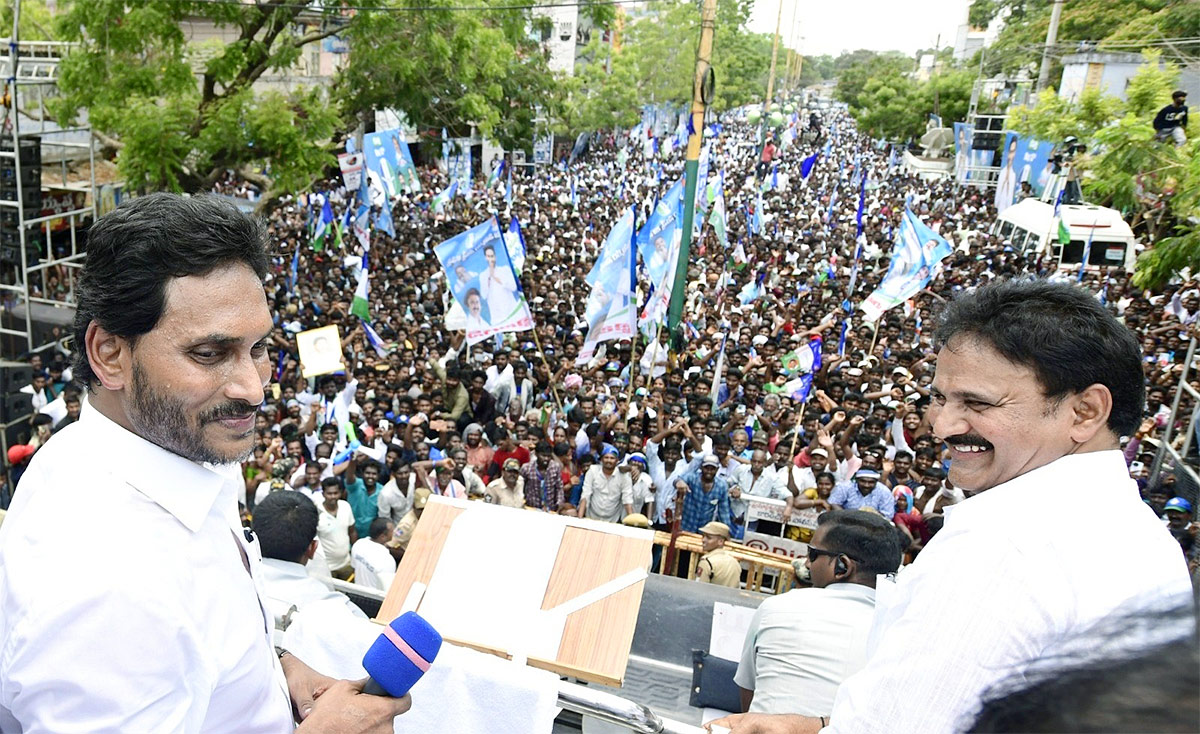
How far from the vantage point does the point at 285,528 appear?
3.76m

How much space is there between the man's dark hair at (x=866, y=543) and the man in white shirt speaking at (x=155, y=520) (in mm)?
2017

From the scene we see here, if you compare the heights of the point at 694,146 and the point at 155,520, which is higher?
the point at 694,146

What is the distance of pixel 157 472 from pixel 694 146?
1013 centimetres

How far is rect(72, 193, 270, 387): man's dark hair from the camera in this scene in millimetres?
1465

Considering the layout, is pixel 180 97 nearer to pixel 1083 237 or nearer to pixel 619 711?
pixel 619 711

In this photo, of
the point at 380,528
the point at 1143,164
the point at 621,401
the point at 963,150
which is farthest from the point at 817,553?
the point at 963,150

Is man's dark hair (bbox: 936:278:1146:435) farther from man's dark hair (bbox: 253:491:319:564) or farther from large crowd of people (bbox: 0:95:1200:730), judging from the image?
man's dark hair (bbox: 253:491:319:564)

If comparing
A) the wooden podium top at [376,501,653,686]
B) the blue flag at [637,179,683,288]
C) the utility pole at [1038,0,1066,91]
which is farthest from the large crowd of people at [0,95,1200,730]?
the utility pole at [1038,0,1066,91]

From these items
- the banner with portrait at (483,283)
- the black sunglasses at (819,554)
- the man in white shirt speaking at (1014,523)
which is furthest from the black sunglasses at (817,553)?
the banner with portrait at (483,283)

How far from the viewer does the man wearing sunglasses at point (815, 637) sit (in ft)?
8.32

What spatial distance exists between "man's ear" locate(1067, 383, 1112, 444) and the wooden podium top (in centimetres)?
138

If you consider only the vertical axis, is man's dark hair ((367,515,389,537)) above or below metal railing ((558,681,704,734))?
below

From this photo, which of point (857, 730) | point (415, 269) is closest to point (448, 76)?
point (415, 269)

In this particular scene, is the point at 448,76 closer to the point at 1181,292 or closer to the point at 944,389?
the point at 1181,292
